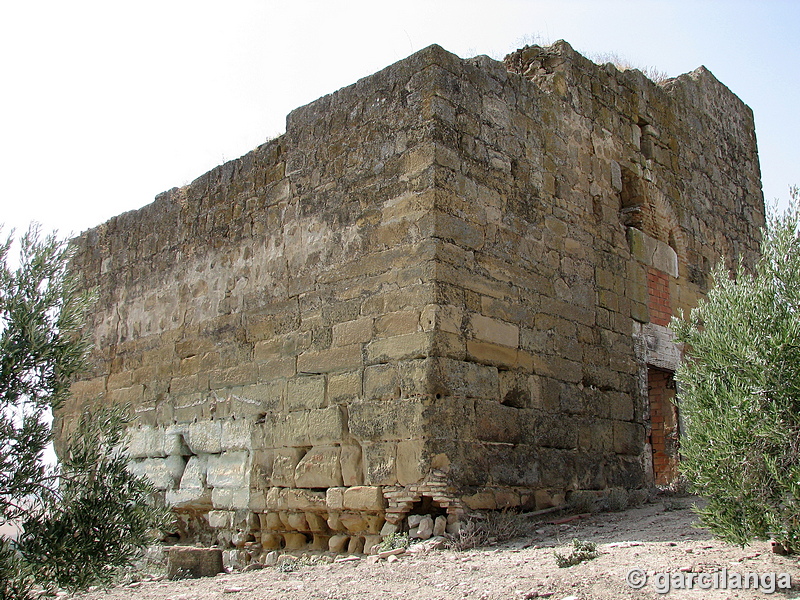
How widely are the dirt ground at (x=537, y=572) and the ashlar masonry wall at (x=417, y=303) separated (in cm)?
50

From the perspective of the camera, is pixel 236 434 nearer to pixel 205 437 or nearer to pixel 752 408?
pixel 205 437

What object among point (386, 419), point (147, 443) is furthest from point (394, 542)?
point (147, 443)

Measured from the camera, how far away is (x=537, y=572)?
477 centimetres

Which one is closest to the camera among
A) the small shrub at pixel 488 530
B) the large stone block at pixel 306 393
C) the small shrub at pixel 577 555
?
the small shrub at pixel 577 555

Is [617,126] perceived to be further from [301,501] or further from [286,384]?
[301,501]

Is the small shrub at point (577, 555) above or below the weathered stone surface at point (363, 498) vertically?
below

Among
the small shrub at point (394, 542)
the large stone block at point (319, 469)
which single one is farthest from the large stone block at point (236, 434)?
the small shrub at point (394, 542)

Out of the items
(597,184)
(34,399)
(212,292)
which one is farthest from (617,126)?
(34,399)

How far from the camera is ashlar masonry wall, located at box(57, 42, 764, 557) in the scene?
6121 mm

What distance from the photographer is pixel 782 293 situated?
4.89m

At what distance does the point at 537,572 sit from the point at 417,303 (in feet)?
7.16

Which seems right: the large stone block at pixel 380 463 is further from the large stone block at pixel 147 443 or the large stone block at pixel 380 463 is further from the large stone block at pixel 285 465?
the large stone block at pixel 147 443

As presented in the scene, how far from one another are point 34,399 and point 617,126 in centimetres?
625

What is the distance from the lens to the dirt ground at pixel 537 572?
4328mm
